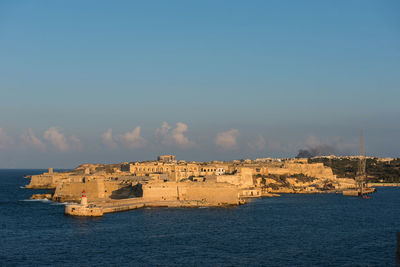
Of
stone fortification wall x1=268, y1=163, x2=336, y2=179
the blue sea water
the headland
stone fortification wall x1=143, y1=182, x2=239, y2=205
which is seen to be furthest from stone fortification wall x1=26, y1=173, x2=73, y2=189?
stone fortification wall x1=143, y1=182, x2=239, y2=205

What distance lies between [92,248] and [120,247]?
5.32 ft

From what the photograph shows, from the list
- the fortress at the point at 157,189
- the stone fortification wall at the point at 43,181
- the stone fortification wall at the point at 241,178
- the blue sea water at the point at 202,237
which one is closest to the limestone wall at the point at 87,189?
the fortress at the point at 157,189

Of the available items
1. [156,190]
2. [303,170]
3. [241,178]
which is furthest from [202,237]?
[303,170]

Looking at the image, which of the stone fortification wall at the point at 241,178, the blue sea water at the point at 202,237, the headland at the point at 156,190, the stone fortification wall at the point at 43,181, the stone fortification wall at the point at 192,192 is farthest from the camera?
the stone fortification wall at the point at 43,181

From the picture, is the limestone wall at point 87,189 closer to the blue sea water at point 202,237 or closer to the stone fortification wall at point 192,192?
the blue sea water at point 202,237

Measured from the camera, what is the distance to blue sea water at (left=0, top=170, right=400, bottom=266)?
25.8 meters

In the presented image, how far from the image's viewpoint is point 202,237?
1251 inches

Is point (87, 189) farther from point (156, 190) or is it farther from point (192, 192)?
point (192, 192)

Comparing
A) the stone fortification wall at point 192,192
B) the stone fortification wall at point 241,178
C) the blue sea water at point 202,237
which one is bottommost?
the blue sea water at point 202,237

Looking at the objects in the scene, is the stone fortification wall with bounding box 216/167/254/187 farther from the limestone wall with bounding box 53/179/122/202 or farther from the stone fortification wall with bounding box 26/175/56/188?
the stone fortification wall with bounding box 26/175/56/188

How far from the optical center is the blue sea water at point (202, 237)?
1014 inches

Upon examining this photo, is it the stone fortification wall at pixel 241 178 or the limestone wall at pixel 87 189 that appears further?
the stone fortification wall at pixel 241 178

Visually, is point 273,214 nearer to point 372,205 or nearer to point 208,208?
point 208,208

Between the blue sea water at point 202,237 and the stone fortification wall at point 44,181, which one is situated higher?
the stone fortification wall at point 44,181
